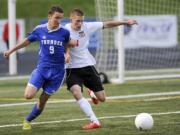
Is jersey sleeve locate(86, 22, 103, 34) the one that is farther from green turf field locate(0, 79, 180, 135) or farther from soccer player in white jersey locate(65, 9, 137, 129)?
green turf field locate(0, 79, 180, 135)

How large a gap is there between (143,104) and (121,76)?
5281 millimetres

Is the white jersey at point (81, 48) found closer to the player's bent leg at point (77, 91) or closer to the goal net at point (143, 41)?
the player's bent leg at point (77, 91)

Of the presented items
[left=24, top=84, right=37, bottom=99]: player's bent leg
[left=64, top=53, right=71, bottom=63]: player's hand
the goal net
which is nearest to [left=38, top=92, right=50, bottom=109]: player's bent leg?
[left=24, top=84, right=37, bottom=99]: player's bent leg

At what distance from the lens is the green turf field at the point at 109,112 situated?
11.4 metres

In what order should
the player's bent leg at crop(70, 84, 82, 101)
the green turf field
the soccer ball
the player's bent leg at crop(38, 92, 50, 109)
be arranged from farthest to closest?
the player's bent leg at crop(70, 84, 82, 101)
the player's bent leg at crop(38, 92, 50, 109)
the green turf field
the soccer ball

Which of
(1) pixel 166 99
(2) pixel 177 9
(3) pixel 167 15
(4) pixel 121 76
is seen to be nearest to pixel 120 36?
(4) pixel 121 76


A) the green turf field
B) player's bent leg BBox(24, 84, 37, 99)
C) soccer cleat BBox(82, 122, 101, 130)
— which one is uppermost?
player's bent leg BBox(24, 84, 37, 99)

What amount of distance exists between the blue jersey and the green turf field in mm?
1083

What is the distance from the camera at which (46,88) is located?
11.7m

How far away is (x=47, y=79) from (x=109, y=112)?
2543mm

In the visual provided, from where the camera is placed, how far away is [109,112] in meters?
13.9

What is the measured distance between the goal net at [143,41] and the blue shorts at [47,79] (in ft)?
28.3

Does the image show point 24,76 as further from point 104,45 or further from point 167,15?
point 167,15

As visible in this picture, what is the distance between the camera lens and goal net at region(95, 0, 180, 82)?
70.4 feet
